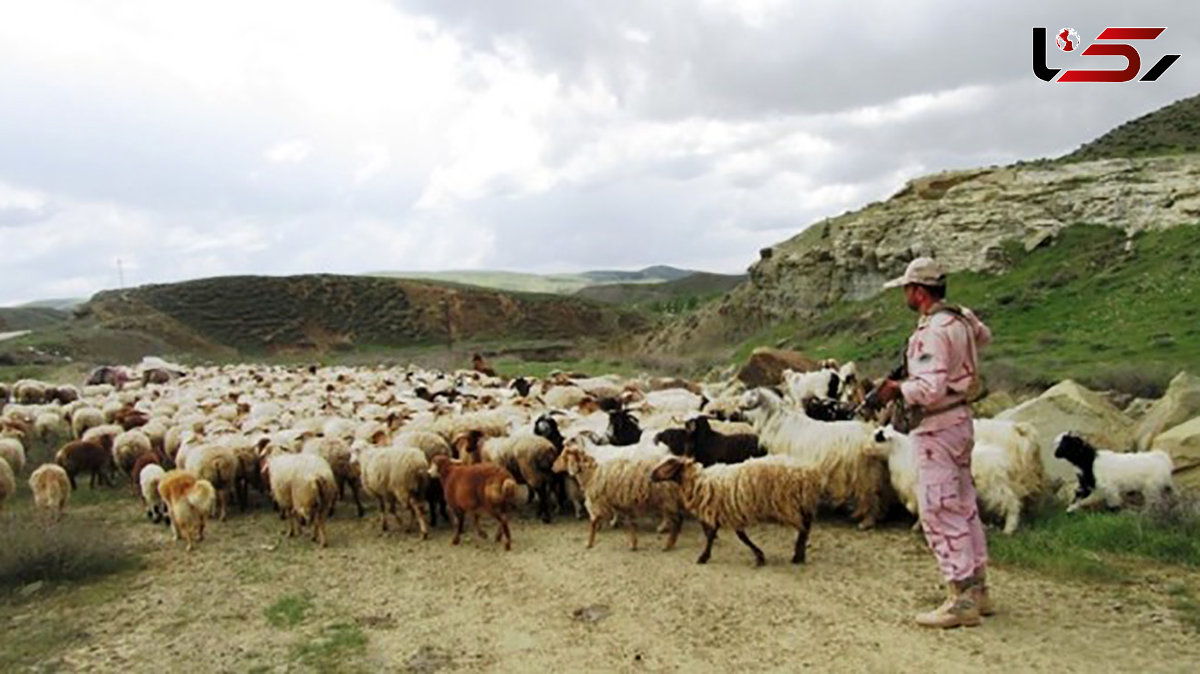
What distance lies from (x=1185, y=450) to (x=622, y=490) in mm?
5854

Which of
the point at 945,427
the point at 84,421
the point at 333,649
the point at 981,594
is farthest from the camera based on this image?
the point at 84,421

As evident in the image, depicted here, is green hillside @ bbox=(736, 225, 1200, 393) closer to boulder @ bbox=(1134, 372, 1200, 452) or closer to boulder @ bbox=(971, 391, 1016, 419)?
boulder @ bbox=(971, 391, 1016, 419)

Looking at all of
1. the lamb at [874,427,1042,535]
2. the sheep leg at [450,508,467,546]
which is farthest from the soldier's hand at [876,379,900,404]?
the sheep leg at [450,508,467,546]

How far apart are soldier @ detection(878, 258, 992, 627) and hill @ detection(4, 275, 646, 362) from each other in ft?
188

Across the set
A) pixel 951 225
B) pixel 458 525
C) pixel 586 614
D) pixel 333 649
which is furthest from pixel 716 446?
pixel 951 225

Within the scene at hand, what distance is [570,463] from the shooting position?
9961 millimetres

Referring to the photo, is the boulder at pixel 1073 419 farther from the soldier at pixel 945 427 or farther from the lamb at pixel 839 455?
the soldier at pixel 945 427

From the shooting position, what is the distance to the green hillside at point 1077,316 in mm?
18531

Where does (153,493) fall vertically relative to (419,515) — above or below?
above

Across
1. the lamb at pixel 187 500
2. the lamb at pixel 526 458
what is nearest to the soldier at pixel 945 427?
the lamb at pixel 526 458

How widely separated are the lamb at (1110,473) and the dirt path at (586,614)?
1860 millimetres

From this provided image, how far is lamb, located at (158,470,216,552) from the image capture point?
33.8 ft

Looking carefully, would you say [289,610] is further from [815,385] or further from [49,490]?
[815,385]

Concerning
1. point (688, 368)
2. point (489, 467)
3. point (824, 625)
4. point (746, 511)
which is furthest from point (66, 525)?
point (688, 368)
